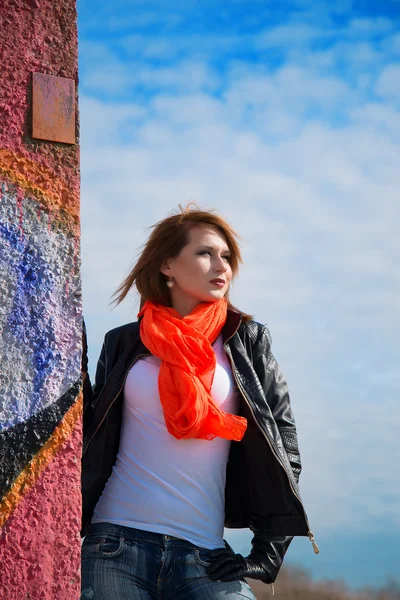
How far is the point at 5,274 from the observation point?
240cm

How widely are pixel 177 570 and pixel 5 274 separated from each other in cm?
128

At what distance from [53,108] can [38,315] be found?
68 cm

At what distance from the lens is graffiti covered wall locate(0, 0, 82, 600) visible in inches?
92.3

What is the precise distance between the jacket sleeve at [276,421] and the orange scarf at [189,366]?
231mm

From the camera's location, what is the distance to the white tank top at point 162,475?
294 centimetres

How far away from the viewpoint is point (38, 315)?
2436 mm

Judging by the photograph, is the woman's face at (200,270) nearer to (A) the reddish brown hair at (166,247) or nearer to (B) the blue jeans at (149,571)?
(A) the reddish brown hair at (166,247)

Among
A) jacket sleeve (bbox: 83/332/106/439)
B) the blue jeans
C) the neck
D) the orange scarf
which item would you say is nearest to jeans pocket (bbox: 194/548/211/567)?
the blue jeans

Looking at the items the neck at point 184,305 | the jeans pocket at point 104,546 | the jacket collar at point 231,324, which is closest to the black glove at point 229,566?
the jeans pocket at point 104,546

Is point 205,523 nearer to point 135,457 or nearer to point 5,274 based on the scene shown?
point 135,457

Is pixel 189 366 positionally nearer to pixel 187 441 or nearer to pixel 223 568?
pixel 187 441

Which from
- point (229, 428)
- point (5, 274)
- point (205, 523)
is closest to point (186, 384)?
point (229, 428)

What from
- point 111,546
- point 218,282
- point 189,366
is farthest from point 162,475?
point 218,282

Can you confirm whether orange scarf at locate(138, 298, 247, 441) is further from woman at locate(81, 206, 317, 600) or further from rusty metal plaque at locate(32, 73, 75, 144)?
rusty metal plaque at locate(32, 73, 75, 144)
